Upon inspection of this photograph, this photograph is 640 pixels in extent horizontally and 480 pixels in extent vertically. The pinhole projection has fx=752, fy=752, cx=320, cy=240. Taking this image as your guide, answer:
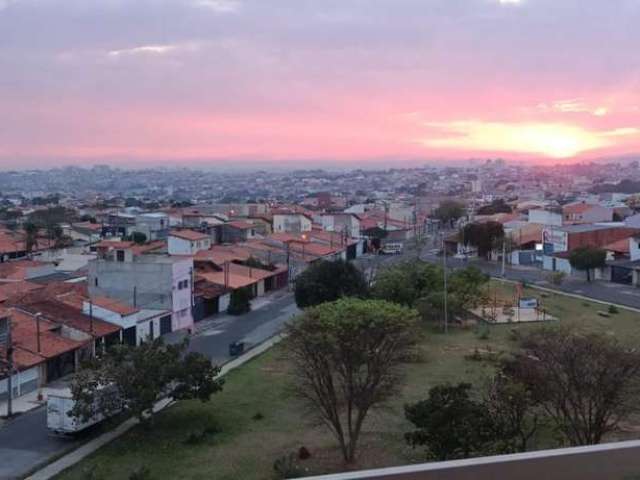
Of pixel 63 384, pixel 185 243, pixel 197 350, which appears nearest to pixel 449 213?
pixel 185 243

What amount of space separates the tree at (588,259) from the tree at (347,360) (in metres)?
17.3

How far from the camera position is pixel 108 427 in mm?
10609

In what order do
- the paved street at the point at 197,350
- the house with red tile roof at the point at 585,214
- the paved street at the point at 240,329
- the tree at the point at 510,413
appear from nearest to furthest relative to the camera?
the tree at the point at 510,413 < the paved street at the point at 197,350 < the paved street at the point at 240,329 < the house with red tile roof at the point at 585,214

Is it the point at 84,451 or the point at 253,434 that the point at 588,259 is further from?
the point at 84,451

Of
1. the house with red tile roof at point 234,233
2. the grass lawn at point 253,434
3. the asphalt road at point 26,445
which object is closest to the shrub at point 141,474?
the grass lawn at point 253,434

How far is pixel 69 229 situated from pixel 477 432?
3204 cm

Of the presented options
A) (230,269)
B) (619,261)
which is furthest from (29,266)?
(619,261)

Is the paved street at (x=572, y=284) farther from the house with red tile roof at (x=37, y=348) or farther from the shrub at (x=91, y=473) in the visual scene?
the shrub at (x=91, y=473)

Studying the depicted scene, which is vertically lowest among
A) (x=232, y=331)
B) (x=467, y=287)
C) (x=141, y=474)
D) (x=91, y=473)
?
(x=232, y=331)

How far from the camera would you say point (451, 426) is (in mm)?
8281

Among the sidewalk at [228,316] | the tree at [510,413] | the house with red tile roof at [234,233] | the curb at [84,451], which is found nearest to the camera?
the tree at [510,413]

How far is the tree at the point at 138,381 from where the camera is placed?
32.8 feet

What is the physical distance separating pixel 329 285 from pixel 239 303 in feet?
11.2

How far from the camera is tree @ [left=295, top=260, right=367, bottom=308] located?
18234 millimetres
